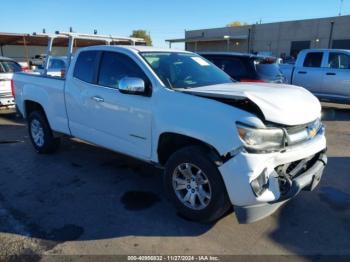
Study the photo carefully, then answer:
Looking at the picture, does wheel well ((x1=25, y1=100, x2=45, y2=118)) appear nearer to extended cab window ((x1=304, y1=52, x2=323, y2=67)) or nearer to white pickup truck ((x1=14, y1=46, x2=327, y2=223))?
white pickup truck ((x1=14, y1=46, x2=327, y2=223))

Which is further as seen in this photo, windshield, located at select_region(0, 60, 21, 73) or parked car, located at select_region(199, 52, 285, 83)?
windshield, located at select_region(0, 60, 21, 73)

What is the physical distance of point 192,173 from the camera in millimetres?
3555

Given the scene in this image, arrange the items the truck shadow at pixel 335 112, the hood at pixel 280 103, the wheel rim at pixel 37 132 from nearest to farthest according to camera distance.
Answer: the hood at pixel 280 103
the wheel rim at pixel 37 132
the truck shadow at pixel 335 112

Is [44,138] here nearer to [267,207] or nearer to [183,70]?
[183,70]

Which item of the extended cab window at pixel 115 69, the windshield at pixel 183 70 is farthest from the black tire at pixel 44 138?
the windshield at pixel 183 70

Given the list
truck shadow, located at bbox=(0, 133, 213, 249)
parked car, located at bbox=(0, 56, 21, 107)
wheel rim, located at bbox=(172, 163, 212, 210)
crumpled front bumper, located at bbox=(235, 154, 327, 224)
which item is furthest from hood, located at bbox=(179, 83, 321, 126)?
parked car, located at bbox=(0, 56, 21, 107)

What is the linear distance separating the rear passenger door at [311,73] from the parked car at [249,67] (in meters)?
3.04

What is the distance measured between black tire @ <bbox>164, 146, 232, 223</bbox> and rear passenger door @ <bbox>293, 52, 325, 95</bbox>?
893 cm

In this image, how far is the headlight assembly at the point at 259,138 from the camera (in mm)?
3031

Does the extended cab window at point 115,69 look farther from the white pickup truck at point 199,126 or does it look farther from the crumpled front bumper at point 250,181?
the crumpled front bumper at point 250,181

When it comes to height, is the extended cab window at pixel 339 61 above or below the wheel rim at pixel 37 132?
above

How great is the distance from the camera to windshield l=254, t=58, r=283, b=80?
823 centimetres

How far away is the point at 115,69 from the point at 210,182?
2.13 metres

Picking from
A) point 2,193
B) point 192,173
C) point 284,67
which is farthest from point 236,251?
point 284,67
